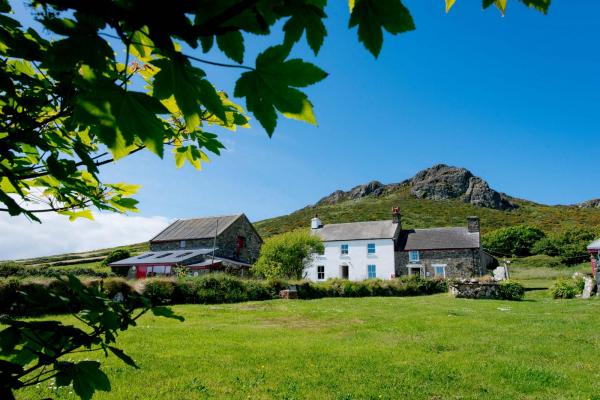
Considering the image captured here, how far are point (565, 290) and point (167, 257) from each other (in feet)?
114

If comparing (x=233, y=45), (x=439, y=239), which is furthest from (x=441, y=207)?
(x=233, y=45)

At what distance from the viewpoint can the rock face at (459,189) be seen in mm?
109594

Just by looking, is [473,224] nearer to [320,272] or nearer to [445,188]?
[320,272]

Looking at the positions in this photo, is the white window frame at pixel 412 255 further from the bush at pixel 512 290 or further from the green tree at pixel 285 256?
the bush at pixel 512 290

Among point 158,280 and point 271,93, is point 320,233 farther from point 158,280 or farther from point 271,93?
point 271,93

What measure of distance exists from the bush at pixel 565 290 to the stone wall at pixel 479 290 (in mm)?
3497

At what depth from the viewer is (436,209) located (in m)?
93.5

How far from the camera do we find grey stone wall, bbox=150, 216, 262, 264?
139 ft

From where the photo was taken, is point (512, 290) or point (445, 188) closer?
point (512, 290)

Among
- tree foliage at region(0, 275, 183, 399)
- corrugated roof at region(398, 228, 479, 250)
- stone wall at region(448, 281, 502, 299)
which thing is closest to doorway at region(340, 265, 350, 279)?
corrugated roof at region(398, 228, 479, 250)

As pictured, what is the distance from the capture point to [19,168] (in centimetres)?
196

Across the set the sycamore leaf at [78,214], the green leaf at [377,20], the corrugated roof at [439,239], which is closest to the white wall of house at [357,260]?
the corrugated roof at [439,239]

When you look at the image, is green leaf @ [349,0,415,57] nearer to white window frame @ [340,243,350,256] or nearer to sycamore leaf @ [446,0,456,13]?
sycamore leaf @ [446,0,456,13]

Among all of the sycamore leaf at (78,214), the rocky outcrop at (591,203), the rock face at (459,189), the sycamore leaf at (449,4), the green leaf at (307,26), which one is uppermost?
the rock face at (459,189)
